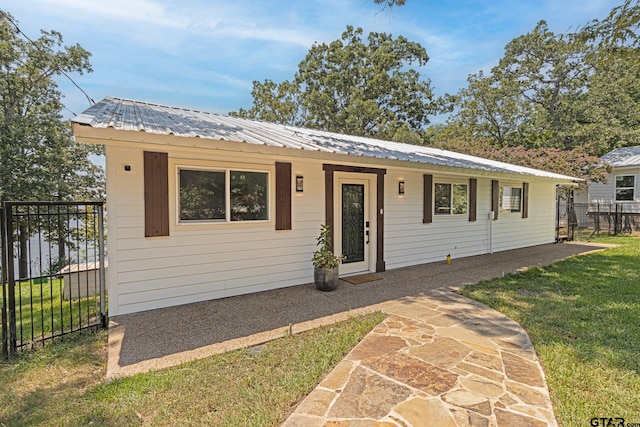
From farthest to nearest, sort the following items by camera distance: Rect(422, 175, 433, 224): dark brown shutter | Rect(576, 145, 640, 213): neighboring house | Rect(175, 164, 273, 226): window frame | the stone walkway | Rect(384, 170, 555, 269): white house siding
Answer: Rect(576, 145, 640, 213): neighboring house, Rect(422, 175, 433, 224): dark brown shutter, Rect(384, 170, 555, 269): white house siding, Rect(175, 164, 273, 226): window frame, the stone walkway

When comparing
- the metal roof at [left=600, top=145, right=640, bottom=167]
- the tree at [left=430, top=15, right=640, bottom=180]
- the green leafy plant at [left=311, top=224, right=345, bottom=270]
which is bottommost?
the green leafy plant at [left=311, top=224, right=345, bottom=270]

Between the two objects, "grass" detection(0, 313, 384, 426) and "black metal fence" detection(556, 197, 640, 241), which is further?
"black metal fence" detection(556, 197, 640, 241)

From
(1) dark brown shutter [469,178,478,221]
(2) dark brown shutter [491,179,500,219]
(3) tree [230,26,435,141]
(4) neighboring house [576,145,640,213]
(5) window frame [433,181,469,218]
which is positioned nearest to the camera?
(5) window frame [433,181,469,218]

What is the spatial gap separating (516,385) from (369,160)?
4.23 meters

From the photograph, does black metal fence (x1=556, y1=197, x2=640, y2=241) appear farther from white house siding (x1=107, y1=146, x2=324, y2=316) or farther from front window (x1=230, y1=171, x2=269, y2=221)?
front window (x1=230, y1=171, x2=269, y2=221)

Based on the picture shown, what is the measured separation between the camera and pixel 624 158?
687 inches

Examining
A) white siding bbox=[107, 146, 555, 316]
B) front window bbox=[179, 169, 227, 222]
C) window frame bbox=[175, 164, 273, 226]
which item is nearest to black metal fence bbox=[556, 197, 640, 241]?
white siding bbox=[107, 146, 555, 316]

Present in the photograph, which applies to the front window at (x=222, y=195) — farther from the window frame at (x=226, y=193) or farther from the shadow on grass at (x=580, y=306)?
the shadow on grass at (x=580, y=306)

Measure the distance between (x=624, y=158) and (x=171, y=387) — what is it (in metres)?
23.7

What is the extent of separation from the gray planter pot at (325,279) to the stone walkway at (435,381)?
1.65 meters

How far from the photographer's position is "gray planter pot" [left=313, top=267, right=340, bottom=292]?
18.7 ft

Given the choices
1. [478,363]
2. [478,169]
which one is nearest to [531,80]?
[478,169]

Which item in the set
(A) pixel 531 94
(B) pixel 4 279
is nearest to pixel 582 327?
(B) pixel 4 279

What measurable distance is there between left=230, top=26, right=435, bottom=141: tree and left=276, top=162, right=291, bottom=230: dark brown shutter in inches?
725
